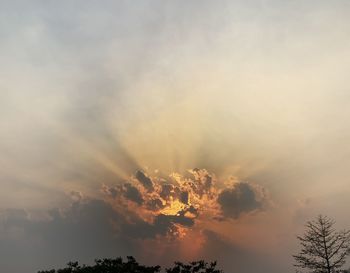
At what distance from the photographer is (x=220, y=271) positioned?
148 feet

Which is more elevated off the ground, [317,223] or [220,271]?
[317,223]

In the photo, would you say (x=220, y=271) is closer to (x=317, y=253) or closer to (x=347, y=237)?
(x=317, y=253)

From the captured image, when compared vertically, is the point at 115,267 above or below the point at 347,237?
below

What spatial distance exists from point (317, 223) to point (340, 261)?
471 cm

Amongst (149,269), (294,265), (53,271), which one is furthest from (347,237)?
(53,271)

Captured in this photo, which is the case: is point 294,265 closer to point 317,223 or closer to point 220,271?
point 317,223

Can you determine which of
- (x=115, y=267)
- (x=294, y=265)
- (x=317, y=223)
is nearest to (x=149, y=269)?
(x=115, y=267)

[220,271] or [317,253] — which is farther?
[220,271]

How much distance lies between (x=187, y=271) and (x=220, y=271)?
411 cm

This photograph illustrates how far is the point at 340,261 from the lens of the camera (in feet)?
136

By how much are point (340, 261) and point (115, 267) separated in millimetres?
26779

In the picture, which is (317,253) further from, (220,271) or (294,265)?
(220,271)

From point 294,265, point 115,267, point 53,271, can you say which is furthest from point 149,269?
point 294,265

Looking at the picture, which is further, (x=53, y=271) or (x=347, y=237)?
(x=53, y=271)
